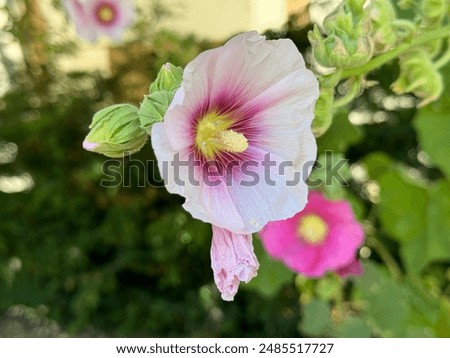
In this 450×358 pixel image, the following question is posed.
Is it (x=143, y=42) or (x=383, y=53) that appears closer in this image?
(x=383, y=53)

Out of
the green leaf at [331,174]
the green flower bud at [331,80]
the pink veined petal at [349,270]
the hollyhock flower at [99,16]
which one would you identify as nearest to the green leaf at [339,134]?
the green leaf at [331,174]

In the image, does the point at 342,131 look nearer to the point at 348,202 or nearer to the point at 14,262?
the point at 348,202

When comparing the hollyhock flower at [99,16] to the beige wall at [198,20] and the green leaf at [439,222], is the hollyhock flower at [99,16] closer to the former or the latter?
the beige wall at [198,20]

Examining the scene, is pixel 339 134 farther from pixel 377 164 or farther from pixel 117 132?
pixel 117 132

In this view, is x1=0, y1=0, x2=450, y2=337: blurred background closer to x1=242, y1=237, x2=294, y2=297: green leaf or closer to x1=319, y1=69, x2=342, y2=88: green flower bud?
x1=242, y1=237, x2=294, y2=297: green leaf

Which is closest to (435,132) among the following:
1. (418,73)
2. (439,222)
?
(439,222)

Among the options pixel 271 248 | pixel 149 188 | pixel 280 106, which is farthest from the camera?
pixel 149 188

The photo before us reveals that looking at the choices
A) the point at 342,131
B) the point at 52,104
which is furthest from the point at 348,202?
the point at 52,104

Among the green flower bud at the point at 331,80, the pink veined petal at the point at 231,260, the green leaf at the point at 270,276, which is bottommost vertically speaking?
the green leaf at the point at 270,276
